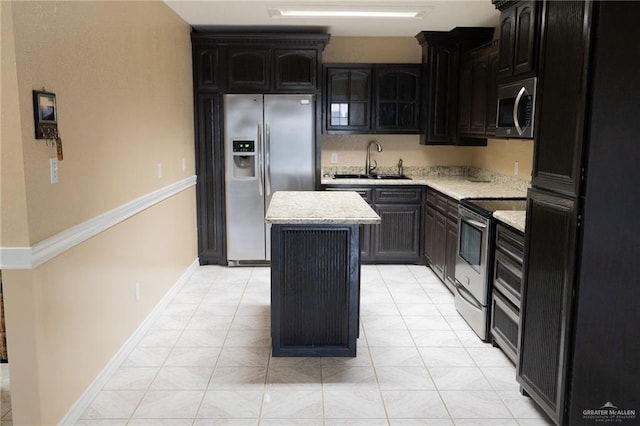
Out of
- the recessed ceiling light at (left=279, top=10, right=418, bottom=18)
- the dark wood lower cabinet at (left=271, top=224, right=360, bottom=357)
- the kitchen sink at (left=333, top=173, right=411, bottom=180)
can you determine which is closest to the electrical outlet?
the dark wood lower cabinet at (left=271, top=224, right=360, bottom=357)

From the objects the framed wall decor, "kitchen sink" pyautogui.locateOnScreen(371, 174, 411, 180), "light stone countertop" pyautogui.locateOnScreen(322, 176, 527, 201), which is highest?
the framed wall decor

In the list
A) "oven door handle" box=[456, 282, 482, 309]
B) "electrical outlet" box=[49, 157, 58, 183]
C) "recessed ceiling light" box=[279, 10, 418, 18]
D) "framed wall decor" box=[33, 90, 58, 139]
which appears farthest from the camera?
"recessed ceiling light" box=[279, 10, 418, 18]

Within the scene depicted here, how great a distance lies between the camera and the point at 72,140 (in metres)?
2.61

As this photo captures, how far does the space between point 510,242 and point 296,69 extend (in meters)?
3.15

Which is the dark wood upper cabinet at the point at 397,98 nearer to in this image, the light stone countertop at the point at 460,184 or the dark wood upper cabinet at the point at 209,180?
the light stone countertop at the point at 460,184

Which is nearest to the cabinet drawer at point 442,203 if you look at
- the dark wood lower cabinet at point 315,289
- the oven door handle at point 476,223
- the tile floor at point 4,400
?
the oven door handle at point 476,223

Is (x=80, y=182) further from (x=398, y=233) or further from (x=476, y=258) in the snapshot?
(x=398, y=233)

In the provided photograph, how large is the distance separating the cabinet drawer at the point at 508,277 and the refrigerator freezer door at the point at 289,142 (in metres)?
2.59

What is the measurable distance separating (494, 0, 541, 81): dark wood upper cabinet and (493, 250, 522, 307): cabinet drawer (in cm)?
119

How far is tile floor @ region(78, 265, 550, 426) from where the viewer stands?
2.70 meters

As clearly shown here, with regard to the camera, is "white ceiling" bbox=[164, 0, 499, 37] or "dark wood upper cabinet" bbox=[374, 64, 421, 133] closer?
"white ceiling" bbox=[164, 0, 499, 37]

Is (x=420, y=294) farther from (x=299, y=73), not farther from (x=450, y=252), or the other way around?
(x=299, y=73)

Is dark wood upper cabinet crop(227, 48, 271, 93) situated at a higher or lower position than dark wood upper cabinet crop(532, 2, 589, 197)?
higher

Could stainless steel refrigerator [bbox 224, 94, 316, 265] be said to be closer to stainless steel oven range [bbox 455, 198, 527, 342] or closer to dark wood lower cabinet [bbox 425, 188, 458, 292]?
dark wood lower cabinet [bbox 425, 188, 458, 292]
